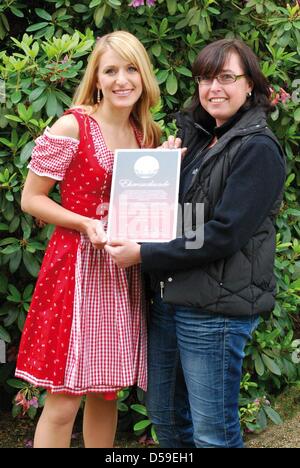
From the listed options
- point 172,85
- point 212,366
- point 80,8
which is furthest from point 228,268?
point 80,8

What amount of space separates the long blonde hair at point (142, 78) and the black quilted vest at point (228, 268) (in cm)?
42

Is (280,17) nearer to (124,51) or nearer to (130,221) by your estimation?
(124,51)

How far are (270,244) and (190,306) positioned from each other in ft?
1.14

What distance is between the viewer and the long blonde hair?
2824 millimetres

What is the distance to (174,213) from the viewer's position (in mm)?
2684

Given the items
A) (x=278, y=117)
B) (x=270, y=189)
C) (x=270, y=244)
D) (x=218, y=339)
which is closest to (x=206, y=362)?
(x=218, y=339)

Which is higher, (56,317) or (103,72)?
(103,72)

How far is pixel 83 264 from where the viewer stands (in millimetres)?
2855

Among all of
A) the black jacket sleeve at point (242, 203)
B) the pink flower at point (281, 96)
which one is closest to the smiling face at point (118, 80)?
the black jacket sleeve at point (242, 203)

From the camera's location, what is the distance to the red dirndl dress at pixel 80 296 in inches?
111

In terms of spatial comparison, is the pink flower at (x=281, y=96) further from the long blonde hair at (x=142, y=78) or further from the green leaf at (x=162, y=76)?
the long blonde hair at (x=142, y=78)

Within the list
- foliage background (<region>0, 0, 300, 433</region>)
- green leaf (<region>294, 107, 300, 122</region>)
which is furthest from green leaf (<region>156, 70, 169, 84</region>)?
green leaf (<region>294, 107, 300, 122</region>)

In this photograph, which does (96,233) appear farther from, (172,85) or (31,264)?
(172,85)

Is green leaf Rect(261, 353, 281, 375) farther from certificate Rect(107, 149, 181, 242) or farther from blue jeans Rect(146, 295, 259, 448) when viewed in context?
certificate Rect(107, 149, 181, 242)
